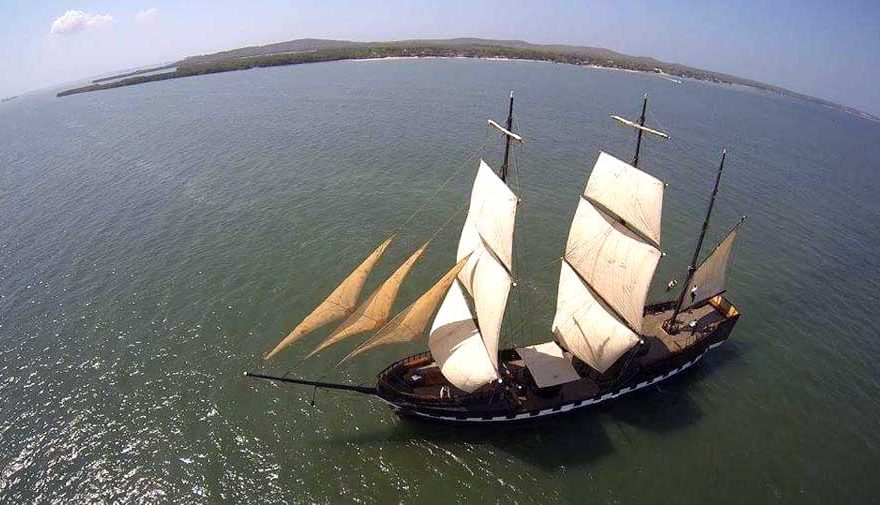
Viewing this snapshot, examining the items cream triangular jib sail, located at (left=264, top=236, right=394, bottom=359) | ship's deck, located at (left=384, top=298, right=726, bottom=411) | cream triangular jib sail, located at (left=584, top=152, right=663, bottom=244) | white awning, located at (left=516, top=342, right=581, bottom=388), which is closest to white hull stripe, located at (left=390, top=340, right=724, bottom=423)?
ship's deck, located at (left=384, top=298, right=726, bottom=411)

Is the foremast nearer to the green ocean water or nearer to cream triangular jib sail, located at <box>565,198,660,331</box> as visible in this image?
the green ocean water

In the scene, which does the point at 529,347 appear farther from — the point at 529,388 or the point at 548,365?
the point at 529,388

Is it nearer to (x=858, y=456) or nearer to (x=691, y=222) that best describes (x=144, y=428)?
(x=858, y=456)

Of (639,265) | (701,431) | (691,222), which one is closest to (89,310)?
(639,265)

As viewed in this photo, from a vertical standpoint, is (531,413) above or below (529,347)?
below

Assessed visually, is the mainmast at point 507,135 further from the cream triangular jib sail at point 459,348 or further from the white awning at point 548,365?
the white awning at point 548,365

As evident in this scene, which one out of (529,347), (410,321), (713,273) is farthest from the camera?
(713,273)

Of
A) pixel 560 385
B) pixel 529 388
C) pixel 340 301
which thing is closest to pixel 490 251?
pixel 529 388
